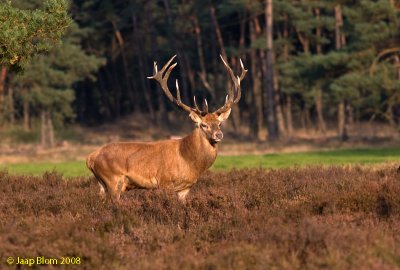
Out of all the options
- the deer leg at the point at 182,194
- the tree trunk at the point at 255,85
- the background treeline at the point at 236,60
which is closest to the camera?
the deer leg at the point at 182,194

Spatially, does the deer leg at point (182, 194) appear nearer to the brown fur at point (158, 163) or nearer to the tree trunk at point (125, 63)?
the brown fur at point (158, 163)

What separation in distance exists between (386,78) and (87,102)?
126 ft

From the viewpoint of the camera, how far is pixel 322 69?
33.8 metres

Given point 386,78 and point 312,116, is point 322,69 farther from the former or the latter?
point 312,116

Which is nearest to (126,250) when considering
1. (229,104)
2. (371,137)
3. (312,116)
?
(229,104)

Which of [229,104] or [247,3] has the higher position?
[247,3]

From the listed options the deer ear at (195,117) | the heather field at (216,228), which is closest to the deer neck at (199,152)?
the deer ear at (195,117)

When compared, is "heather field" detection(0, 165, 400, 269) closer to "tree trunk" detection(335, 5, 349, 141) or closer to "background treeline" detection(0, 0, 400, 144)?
"background treeline" detection(0, 0, 400, 144)

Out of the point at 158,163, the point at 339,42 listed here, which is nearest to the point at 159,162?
the point at 158,163

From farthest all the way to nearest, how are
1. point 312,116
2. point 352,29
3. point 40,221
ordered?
1. point 312,116
2. point 352,29
3. point 40,221

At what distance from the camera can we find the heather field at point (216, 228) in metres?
8.31

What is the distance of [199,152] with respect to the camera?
43.3 feet

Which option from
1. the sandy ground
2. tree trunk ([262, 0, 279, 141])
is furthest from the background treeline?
the sandy ground

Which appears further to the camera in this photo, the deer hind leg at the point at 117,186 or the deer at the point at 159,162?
the deer at the point at 159,162
